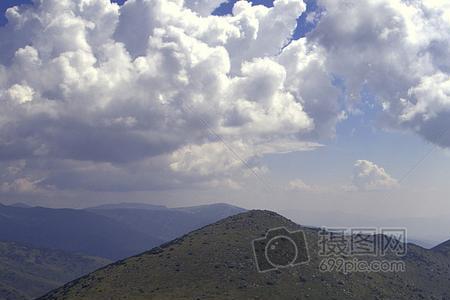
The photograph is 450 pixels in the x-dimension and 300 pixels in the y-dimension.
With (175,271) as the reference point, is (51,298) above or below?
below

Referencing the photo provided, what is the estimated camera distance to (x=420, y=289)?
655 feet

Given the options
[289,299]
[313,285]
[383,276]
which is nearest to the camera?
[289,299]

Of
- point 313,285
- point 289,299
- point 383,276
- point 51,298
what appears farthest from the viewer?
point 383,276

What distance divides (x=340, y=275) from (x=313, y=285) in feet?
60.7

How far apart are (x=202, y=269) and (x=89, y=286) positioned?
43.2 metres

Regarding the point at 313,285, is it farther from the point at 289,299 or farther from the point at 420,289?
the point at 420,289

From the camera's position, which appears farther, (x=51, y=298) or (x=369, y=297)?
(x=51, y=298)

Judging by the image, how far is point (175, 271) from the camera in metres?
186

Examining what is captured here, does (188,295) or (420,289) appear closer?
(188,295)

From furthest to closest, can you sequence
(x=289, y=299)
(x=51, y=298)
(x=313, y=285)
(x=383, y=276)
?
(x=383, y=276), (x=51, y=298), (x=313, y=285), (x=289, y=299)

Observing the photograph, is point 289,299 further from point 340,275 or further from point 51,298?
point 51,298

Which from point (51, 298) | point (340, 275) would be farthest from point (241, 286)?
point (51, 298)

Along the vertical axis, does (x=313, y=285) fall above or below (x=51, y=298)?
above

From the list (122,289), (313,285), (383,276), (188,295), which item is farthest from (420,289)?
(122,289)
